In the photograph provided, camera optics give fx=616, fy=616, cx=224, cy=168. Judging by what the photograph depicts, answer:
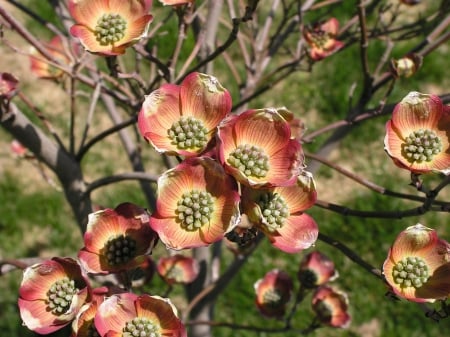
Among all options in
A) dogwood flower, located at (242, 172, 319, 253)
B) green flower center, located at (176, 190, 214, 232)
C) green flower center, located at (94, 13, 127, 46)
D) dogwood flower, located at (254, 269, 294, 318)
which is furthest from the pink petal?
dogwood flower, located at (254, 269, 294, 318)

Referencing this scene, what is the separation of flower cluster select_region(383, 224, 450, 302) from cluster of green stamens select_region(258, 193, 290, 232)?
199mm

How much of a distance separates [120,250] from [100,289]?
0.08 meters

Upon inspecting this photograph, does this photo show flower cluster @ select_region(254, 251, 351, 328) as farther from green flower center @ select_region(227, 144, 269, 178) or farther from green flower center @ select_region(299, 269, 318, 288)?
green flower center @ select_region(227, 144, 269, 178)

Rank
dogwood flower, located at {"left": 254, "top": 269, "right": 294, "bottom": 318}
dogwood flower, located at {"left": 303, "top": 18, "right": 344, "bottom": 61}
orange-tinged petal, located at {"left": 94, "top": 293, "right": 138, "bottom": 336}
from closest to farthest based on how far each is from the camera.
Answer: orange-tinged petal, located at {"left": 94, "top": 293, "right": 138, "bottom": 336}, dogwood flower, located at {"left": 303, "top": 18, "right": 344, "bottom": 61}, dogwood flower, located at {"left": 254, "top": 269, "right": 294, "bottom": 318}

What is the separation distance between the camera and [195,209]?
40.6 inches

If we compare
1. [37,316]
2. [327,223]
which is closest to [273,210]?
[37,316]

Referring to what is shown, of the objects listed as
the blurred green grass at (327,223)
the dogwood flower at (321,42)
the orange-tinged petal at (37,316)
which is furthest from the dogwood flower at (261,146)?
the blurred green grass at (327,223)

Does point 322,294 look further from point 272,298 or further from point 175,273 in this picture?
point 175,273

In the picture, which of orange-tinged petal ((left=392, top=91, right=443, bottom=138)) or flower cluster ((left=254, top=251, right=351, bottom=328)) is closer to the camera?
orange-tinged petal ((left=392, top=91, right=443, bottom=138))

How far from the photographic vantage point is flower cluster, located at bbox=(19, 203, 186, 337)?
95cm

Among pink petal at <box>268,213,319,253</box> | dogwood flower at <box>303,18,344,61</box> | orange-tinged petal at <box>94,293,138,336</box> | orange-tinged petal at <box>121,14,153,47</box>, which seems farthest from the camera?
dogwood flower at <box>303,18,344,61</box>

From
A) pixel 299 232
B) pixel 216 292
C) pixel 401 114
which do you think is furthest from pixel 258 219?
pixel 216 292

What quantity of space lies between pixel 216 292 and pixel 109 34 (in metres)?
0.84

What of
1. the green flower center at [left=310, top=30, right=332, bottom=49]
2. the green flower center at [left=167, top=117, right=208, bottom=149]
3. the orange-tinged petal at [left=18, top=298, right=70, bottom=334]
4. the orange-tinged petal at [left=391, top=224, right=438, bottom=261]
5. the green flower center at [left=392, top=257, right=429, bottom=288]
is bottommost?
the green flower center at [left=392, top=257, right=429, bottom=288]
